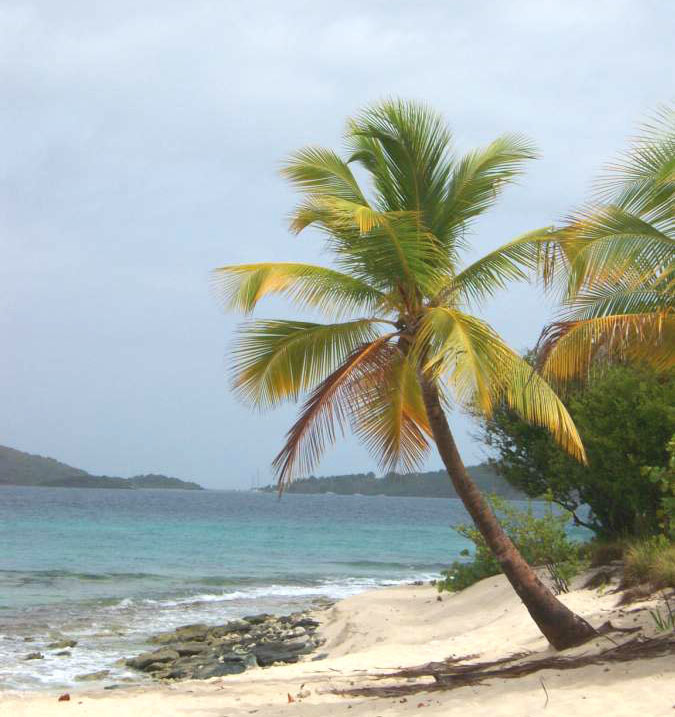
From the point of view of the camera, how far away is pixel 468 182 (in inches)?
432

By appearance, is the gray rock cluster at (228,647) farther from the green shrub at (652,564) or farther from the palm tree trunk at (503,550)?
the palm tree trunk at (503,550)

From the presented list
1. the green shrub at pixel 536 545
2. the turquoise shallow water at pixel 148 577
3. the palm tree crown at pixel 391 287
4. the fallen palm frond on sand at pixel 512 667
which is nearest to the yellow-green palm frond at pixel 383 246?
the palm tree crown at pixel 391 287

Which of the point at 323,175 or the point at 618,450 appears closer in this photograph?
the point at 323,175

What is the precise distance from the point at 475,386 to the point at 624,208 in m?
3.11

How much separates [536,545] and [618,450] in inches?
91.5

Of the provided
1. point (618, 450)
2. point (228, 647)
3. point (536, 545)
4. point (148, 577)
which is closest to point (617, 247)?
point (618, 450)

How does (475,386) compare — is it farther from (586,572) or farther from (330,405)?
(586,572)

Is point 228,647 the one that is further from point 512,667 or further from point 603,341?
point 603,341

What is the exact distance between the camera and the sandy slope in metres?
7.80

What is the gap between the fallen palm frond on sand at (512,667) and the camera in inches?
344

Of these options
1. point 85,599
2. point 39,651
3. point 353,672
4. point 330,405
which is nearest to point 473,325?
point 330,405

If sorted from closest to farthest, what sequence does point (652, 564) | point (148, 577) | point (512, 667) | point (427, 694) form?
point (427, 694), point (512, 667), point (652, 564), point (148, 577)

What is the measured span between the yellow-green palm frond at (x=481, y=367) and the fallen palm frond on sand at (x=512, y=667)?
A: 7.02 feet

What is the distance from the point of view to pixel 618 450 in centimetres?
1598
